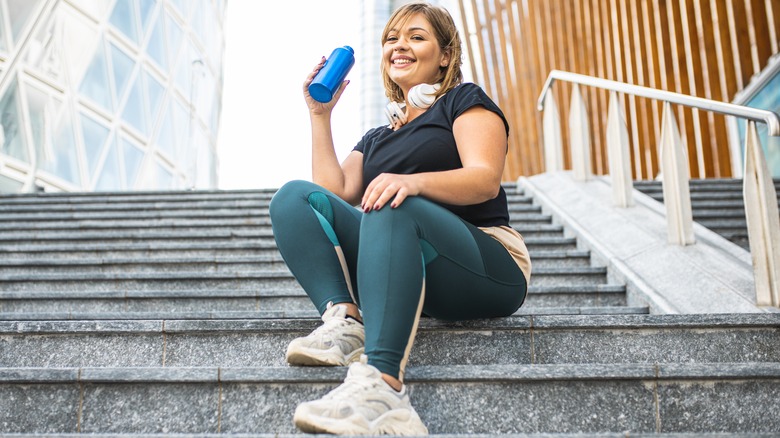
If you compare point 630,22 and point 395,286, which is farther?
point 630,22

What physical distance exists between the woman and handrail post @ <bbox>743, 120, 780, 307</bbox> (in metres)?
1.05

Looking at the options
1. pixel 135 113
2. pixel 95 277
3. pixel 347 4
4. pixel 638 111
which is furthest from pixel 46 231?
pixel 347 4

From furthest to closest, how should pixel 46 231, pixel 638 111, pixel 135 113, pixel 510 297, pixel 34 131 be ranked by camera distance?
pixel 135 113 < pixel 34 131 < pixel 638 111 < pixel 46 231 < pixel 510 297

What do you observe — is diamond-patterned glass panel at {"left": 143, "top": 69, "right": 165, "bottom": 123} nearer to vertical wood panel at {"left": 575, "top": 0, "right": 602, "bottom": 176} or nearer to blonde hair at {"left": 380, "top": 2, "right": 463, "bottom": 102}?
vertical wood panel at {"left": 575, "top": 0, "right": 602, "bottom": 176}

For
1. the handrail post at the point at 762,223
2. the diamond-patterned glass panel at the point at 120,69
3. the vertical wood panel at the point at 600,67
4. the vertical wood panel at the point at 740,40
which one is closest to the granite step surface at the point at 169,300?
the handrail post at the point at 762,223

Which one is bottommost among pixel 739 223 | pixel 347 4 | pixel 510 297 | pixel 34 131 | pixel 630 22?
pixel 510 297

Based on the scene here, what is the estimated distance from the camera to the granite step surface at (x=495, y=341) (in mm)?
2182

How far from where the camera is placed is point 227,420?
74.8 inches

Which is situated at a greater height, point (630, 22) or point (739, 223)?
point (630, 22)

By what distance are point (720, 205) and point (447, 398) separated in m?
3.81

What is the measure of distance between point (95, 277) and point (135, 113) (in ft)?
45.8

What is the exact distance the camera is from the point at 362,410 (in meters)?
1.61

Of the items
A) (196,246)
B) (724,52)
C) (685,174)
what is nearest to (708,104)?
(685,174)

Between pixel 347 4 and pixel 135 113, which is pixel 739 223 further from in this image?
pixel 347 4
